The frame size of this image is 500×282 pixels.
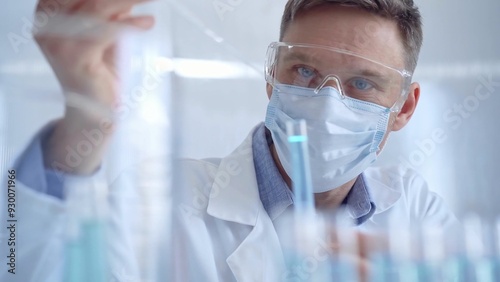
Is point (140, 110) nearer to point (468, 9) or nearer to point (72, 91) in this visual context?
point (72, 91)

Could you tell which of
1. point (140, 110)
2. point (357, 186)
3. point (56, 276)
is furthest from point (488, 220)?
point (56, 276)

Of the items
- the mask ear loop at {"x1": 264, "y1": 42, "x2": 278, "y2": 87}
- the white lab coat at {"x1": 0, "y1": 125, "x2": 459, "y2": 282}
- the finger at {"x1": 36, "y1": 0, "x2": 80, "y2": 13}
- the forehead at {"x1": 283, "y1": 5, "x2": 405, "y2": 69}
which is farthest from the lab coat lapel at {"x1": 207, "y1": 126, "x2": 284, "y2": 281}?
the finger at {"x1": 36, "y1": 0, "x2": 80, "y2": 13}

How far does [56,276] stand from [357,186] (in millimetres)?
535

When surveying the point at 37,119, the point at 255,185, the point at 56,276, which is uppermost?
the point at 37,119

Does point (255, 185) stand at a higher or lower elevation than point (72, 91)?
lower

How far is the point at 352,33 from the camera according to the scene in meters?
0.97

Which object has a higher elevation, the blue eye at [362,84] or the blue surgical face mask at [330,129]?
the blue eye at [362,84]

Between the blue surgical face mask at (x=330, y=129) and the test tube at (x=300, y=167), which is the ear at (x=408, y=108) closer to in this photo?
the blue surgical face mask at (x=330, y=129)

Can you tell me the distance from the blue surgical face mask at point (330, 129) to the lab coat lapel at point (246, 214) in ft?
0.24

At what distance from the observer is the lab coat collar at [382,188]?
1050mm

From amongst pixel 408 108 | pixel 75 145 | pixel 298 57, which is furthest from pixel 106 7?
pixel 408 108

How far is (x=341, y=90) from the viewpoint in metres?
0.94

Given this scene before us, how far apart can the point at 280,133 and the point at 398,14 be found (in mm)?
308

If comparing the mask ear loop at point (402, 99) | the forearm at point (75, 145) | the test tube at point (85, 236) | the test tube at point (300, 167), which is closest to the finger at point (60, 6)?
the forearm at point (75, 145)
